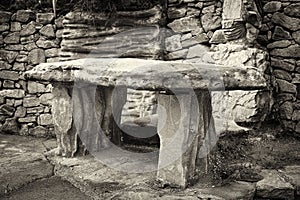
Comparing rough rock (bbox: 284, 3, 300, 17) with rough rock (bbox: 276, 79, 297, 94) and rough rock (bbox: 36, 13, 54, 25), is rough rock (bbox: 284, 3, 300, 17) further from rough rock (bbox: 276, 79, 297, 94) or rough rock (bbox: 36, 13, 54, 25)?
rough rock (bbox: 36, 13, 54, 25)

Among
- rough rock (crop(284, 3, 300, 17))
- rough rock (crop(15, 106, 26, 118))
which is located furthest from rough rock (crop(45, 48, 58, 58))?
rough rock (crop(284, 3, 300, 17))

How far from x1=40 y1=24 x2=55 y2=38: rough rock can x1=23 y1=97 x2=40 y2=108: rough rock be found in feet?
3.00

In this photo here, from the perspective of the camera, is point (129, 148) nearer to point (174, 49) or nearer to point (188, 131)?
point (188, 131)

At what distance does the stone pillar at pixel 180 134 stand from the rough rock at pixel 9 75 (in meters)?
2.98

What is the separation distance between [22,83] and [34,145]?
1.05 m

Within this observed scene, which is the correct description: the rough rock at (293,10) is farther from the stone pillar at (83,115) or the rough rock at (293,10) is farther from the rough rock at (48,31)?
the rough rock at (48,31)

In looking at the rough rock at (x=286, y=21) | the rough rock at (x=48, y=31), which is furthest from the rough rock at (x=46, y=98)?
the rough rock at (x=286, y=21)

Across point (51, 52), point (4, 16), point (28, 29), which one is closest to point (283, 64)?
point (51, 52)

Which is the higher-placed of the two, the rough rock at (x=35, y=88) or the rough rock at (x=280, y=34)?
the rough rock at (x=280, y=34)

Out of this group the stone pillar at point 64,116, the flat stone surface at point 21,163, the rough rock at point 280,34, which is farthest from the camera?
the rough rock at point 280,34

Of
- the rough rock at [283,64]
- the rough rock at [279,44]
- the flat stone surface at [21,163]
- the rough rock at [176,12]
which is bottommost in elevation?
the flat stone surface at [21,163]

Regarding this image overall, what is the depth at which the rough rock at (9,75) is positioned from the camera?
16.3 feet

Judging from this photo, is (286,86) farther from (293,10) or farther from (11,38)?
(11,38)

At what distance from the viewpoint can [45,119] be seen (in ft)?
16.5
